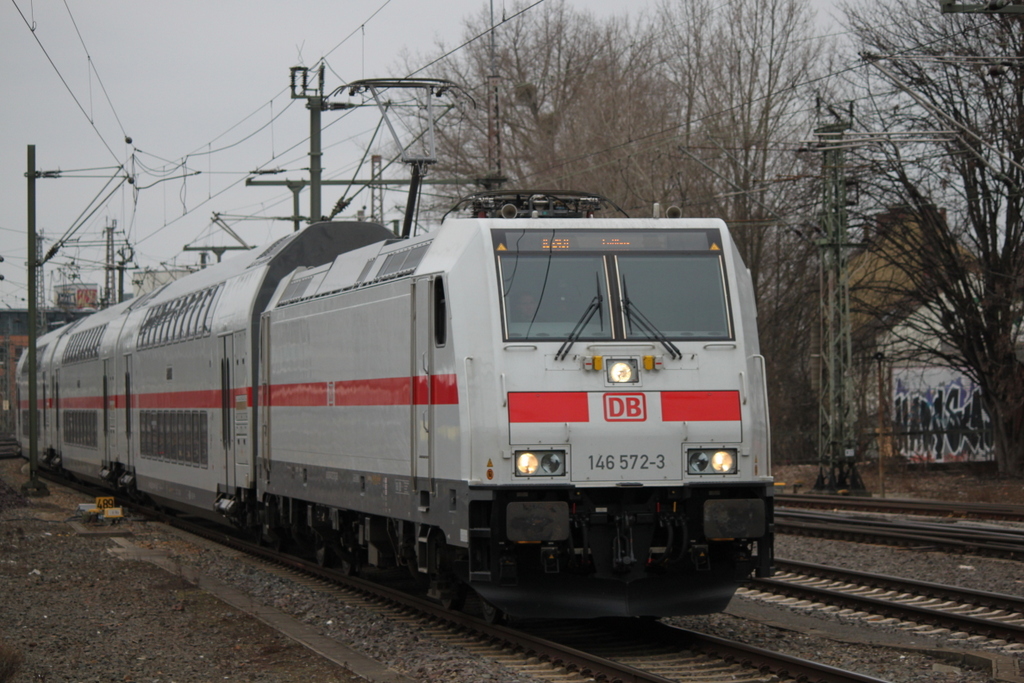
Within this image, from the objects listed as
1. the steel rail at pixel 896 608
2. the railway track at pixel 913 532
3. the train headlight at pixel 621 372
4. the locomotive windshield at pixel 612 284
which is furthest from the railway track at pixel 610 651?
the railway track at pixel 913 532

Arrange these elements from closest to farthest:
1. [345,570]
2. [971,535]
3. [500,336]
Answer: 1. [500,336]
2. [345,570]
3. [971,535]

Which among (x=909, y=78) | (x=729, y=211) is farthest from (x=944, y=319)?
(x=729, y=211)

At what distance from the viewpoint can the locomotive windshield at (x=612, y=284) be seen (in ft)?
32.3

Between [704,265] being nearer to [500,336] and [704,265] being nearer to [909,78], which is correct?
[500,336]

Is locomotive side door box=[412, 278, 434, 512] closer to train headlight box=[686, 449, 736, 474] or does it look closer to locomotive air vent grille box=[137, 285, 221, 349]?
train headlight box=[686, 449, 736, 474]

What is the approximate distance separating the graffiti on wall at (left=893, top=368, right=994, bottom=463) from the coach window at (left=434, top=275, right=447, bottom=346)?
25.8m

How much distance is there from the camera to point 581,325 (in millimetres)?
9844

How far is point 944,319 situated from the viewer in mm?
31188

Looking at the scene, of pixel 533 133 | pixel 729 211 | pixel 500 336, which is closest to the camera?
pixel 500 336

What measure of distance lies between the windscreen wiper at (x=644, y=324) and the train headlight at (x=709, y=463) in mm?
781

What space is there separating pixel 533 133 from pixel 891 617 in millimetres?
35122

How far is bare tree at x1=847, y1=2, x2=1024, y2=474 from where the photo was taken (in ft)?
97.3

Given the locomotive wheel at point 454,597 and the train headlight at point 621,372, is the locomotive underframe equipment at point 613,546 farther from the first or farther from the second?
the locomotive wheel at point 454,597

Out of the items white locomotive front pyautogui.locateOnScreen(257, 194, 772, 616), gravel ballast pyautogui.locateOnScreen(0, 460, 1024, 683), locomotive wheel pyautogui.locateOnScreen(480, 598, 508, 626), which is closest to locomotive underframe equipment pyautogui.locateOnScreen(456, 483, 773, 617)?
white locomotive front pyautogui.locateOnScreen(257, 194, 772, 616)
